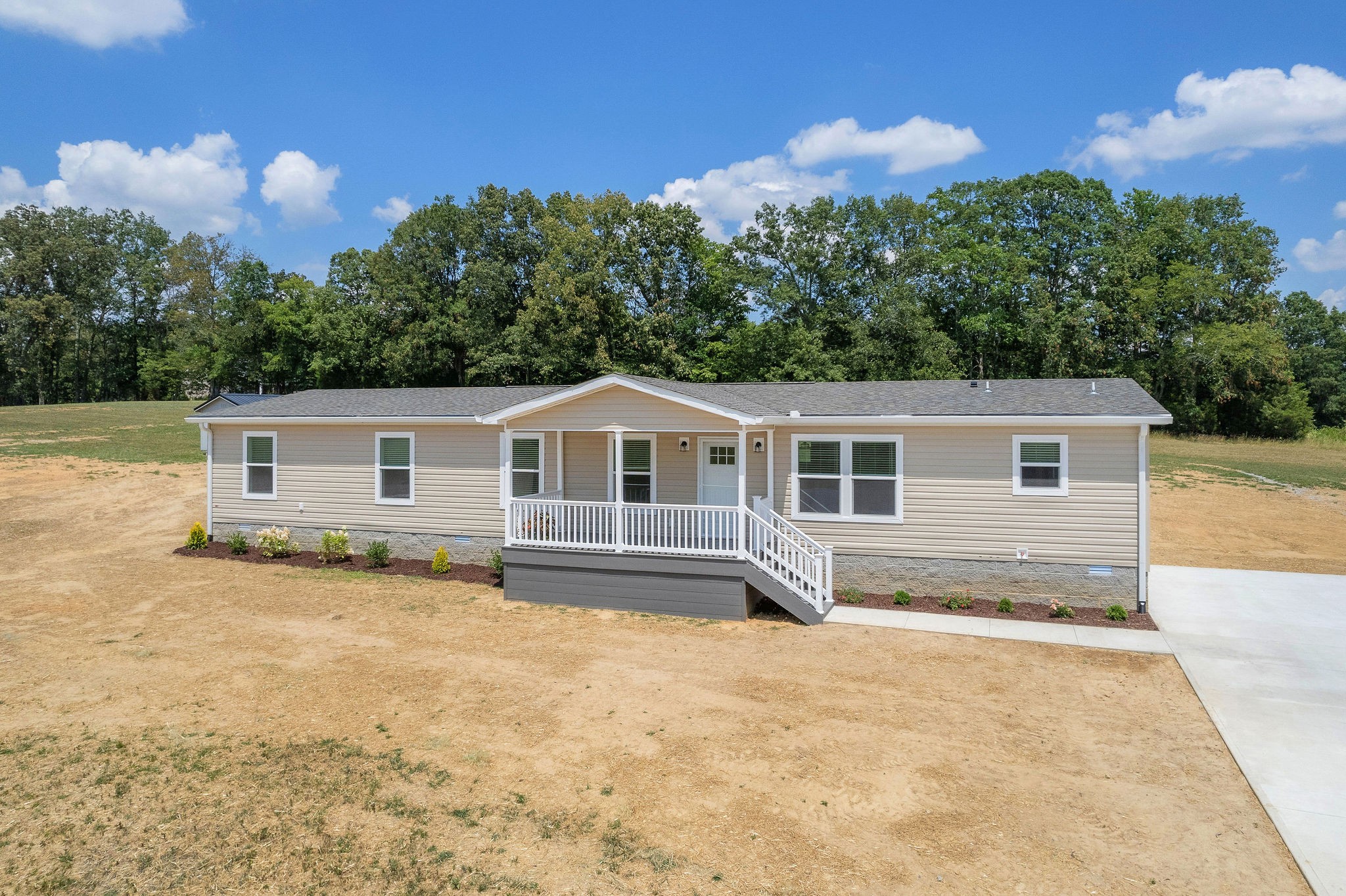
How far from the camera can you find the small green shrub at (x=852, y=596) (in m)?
11.9

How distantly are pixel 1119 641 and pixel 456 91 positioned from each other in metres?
21.1

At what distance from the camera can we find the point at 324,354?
125 feet

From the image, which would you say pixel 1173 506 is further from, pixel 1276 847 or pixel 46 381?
pixel 46 381

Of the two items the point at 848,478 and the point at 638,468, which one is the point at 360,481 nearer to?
the point at 638,468

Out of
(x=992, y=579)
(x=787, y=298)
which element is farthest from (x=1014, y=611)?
(x=787, y=298)

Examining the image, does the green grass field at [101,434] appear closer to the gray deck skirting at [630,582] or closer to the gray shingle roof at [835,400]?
the gray shingle roof at [835,400]

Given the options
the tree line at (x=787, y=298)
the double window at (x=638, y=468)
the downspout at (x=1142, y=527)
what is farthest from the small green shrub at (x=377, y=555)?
the tree line at (x=787, y=298)

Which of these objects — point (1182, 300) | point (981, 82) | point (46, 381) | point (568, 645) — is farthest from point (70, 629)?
point (46, 381)

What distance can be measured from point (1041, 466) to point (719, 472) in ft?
18.6

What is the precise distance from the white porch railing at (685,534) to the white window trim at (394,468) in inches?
131

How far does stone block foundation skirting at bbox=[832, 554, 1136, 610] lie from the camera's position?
37.2 feet

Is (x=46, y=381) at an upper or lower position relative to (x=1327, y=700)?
upper

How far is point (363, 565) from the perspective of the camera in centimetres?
1488

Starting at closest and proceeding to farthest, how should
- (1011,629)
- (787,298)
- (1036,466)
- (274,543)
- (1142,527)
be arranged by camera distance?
(1011,629), (1142,527), (1036,466), (274,543), (787,298)
